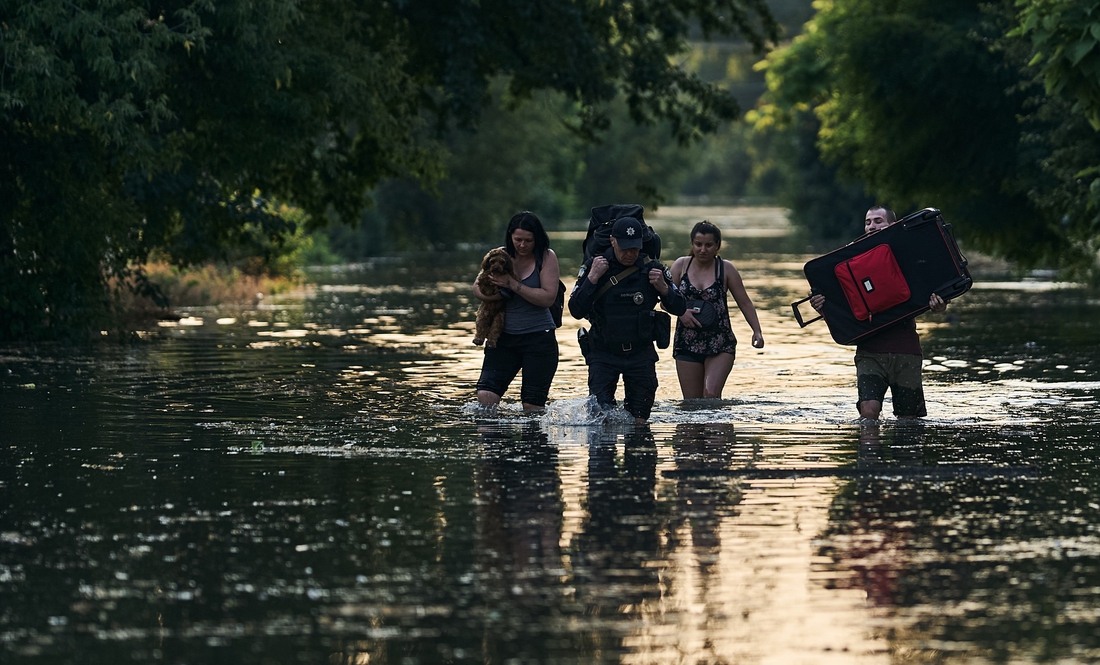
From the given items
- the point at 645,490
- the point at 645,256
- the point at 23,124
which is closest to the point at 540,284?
the point at 645,256

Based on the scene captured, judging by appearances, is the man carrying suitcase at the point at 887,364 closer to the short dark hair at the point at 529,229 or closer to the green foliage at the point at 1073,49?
the green foliage at the point at 1073,49

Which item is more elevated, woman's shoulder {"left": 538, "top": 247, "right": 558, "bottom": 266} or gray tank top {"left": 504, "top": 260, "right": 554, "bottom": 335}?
woman's shoulder {"left": 538, "top": 247, "right": 558, "bottom": 266}

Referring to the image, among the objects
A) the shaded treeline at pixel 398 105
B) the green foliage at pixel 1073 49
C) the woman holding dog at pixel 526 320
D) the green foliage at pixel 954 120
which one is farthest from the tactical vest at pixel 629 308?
the green foliage at pixel 954 120

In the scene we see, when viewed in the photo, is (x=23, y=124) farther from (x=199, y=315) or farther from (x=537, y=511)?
(x=537, y=511)

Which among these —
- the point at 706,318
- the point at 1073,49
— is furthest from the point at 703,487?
the point at 1073,49

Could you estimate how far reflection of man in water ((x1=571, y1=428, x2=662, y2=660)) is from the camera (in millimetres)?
7316

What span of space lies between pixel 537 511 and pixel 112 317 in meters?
12.9

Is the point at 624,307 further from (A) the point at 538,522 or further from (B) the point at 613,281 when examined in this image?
(A) the point at 538,522

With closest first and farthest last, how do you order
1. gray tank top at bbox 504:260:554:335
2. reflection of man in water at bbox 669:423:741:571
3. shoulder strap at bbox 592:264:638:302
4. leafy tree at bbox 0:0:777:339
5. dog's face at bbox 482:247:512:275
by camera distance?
reflection of man in water at bbox 669:423:741:571
shoulder strap at bbox 592:264:638:302
dog's face at bbox 482:247:512:275
gray tank top at bbox 504:260:554:335
leafy tree at bbox 0:0:777:339

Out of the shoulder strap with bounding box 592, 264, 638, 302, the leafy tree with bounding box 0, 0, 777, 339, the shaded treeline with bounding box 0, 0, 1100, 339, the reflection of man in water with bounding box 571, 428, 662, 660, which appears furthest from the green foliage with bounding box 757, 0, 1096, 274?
the reflection of man in water with bounding box 571, 428, 662, 660

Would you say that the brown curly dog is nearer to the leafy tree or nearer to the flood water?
the flood water

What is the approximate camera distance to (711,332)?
46.3 feet

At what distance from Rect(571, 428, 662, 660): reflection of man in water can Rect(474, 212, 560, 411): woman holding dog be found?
158 cm

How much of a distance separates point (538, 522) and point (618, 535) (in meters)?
0.52
